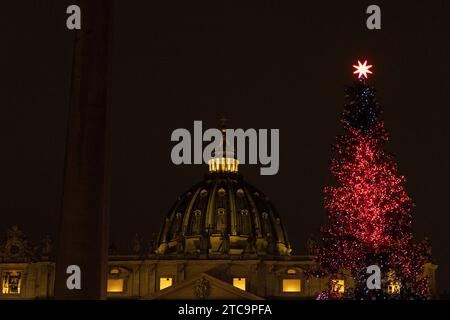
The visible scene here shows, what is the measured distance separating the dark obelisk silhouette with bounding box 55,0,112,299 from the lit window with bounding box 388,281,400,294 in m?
12.6

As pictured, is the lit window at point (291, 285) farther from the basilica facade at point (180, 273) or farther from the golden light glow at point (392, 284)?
the golden light glow at point (392, 284)

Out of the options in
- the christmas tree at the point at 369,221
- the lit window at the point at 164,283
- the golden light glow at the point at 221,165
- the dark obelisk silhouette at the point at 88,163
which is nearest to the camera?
the dark obelisk silhouette at the point at 88,163

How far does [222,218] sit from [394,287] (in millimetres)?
99956

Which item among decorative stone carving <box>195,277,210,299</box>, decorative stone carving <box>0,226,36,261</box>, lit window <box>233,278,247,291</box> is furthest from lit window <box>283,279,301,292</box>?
decorative stone carving <box>0,226,36,261</box>

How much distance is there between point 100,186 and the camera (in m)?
21.1

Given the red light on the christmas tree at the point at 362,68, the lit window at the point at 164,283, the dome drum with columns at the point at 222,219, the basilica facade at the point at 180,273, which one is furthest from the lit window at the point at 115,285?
the red light on the christmas tree at the point at 362,68

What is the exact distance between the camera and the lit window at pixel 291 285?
108m

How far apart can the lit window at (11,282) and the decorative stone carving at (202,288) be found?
71.1 feet

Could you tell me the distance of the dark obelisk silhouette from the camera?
2086 centimetres

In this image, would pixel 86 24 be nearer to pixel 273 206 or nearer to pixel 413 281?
pixel 413 281

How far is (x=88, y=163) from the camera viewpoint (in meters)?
21.1

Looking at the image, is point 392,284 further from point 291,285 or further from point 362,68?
point 291,285

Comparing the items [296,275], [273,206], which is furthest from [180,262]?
[273,206]
